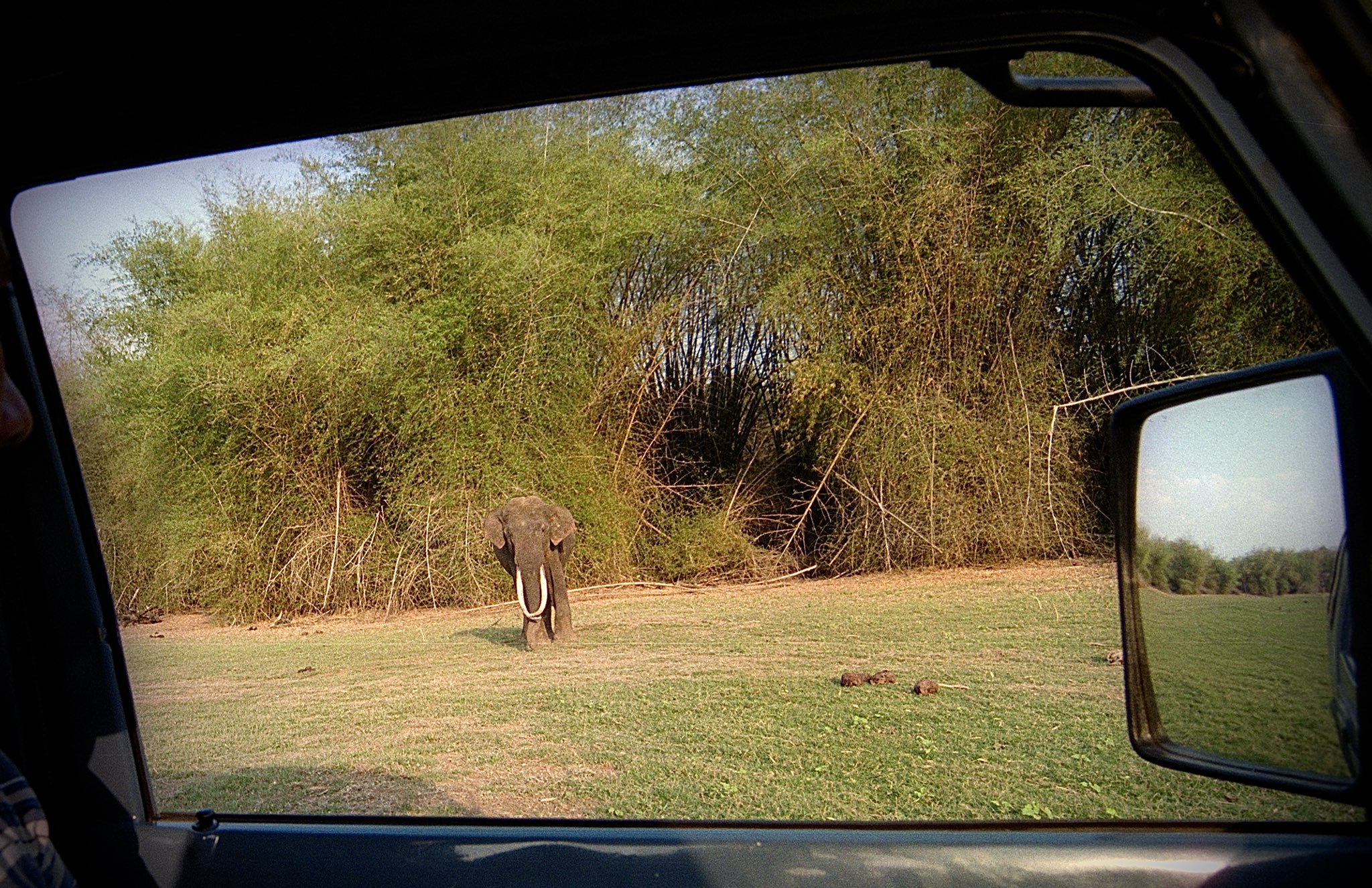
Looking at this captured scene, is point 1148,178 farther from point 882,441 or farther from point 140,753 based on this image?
point 140,753

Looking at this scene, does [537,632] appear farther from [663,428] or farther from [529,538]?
[663,428]

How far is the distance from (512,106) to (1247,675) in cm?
90

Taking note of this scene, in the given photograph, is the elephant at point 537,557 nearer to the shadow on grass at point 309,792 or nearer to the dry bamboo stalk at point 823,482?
the dry bamboo stalk at point 823,482

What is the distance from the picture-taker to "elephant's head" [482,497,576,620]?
174 inches

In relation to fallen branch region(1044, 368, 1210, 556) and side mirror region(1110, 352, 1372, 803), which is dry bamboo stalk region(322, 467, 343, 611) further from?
side mirror region(1110, 352, 1372, 803)

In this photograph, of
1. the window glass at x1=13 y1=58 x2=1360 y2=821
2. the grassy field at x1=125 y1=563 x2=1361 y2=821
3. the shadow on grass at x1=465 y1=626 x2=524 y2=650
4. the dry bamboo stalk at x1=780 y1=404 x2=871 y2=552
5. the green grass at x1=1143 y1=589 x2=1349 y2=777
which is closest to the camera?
the green grass at x1=1143 y1=589 x2=1349 y2=777

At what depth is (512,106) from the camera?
0.81 metres

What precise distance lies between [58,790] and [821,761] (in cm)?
198

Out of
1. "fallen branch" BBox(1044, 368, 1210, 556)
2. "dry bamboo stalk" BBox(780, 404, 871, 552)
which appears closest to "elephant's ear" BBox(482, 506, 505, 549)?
"dry bamboo stalk" BBox(780, 404, 871, 552)

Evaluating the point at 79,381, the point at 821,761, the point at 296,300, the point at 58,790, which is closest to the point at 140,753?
the point at 58,790

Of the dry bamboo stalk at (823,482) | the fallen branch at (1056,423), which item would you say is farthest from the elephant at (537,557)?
the fallen branch at (1056,423)

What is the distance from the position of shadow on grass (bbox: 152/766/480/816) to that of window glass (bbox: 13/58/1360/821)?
0.03m

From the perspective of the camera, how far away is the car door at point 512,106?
50 cm

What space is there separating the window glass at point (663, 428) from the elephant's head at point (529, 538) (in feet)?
0.07
